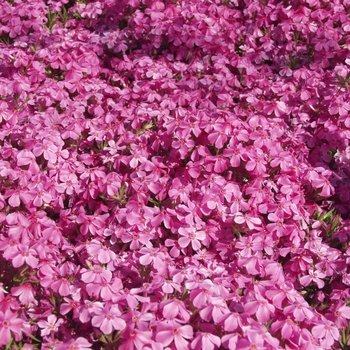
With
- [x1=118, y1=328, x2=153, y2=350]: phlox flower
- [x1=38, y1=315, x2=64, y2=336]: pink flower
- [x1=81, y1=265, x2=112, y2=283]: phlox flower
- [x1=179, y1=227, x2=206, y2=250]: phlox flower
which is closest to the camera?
[x1=118, y1=328, x2=153, y2=350]: phlox flower

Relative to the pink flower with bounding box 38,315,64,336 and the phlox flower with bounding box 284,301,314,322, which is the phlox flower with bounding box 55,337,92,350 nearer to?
the pink flower with bounding box 38,315,64,336

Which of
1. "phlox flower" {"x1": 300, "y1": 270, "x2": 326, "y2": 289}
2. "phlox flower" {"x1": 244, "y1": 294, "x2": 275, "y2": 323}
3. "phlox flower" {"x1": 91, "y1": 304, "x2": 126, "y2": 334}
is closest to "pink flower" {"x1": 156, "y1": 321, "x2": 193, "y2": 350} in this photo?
"phlox flower" {"x1": 91, "y1": 304, "x2": 126, "y2": 334}

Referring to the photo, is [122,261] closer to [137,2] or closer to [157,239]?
[157,239]

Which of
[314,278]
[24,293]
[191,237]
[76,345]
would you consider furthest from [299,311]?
[24,293]

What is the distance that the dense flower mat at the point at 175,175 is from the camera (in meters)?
2.59

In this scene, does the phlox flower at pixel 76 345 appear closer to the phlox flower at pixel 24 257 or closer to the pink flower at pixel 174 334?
the pink flower at pixel 174 334

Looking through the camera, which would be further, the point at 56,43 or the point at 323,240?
the point at 56,43

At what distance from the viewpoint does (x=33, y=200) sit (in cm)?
317

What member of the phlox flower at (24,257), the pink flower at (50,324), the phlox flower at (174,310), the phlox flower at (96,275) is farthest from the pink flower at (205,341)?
the phlox flower at (24,257)

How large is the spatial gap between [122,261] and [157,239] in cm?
28

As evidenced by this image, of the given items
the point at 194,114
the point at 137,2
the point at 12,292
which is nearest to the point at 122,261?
the point at 12,292

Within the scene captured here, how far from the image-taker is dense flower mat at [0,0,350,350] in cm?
259

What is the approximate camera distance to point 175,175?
3.49 metres

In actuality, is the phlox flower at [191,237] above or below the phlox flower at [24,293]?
above
